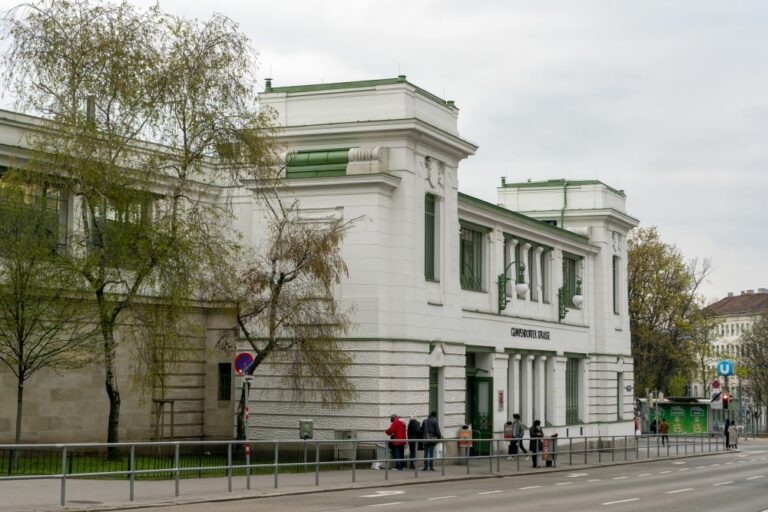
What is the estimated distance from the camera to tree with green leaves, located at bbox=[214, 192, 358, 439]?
3400 cm

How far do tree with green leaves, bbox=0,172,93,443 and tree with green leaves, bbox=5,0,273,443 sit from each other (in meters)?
0.52

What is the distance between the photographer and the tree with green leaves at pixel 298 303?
1339 inches

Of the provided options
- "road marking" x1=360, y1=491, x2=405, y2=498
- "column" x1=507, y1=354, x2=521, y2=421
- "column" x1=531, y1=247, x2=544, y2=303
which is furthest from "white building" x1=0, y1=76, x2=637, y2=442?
"road marking" x1=360, y1=491, x2=405, y2=498

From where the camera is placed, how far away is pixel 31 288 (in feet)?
93.0

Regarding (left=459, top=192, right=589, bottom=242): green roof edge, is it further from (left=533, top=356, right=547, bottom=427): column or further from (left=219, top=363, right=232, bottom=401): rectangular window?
(left=219, top=363, right=232, bottom=401): rectangular window

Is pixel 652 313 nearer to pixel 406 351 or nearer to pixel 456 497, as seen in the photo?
pixel 406 351

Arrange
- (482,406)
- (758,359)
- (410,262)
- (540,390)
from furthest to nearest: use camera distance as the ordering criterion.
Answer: (758,359), (540,390), (482,406), (410,262)

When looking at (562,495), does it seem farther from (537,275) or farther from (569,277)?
(569,277)

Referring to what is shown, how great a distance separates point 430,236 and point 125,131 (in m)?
12.1

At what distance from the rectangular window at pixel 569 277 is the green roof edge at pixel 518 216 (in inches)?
40.6

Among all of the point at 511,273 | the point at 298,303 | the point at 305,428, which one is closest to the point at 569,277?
the point at 511,273

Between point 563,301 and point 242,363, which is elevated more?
point 563,301

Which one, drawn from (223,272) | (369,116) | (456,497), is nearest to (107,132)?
(223,272)

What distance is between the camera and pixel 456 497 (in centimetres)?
2630
